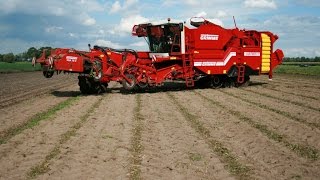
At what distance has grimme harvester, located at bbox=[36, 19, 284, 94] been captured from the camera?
1576 cm

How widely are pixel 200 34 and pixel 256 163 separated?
12.2 metres

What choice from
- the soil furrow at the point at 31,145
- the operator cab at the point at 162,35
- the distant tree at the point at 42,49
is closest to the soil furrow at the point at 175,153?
the soil furrow at the point at 31,145

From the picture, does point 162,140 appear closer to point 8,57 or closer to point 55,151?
point 55,151

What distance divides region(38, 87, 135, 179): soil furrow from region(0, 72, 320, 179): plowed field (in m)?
0.01

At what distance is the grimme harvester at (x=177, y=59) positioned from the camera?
15758 millimetres

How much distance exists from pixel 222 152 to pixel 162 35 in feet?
37.6

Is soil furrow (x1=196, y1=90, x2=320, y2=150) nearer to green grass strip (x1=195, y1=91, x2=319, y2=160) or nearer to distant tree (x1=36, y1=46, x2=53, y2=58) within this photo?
green grass strip (x1=195, y1=91, x2=319, y2=160)

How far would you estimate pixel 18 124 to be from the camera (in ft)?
32.9

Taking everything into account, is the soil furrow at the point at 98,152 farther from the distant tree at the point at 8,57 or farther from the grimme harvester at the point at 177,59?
the distant tree at the point at 8,57

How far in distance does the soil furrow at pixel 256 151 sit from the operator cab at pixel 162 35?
22.9 ft

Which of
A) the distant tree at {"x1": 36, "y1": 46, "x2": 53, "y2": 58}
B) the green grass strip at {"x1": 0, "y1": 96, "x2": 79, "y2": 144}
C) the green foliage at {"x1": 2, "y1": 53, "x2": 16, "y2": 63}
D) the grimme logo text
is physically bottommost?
the green grass strip at {"x1": 0, "y1": 96, "x2": 79, "y2": 144}

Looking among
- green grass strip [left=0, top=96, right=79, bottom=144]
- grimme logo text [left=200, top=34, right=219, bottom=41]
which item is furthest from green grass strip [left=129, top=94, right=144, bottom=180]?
grimme logo text [left=200, top=34, right=219, bottom=41]

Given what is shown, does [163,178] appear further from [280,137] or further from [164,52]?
[164,52]

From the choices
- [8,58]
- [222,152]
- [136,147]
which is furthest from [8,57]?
[222,152]
